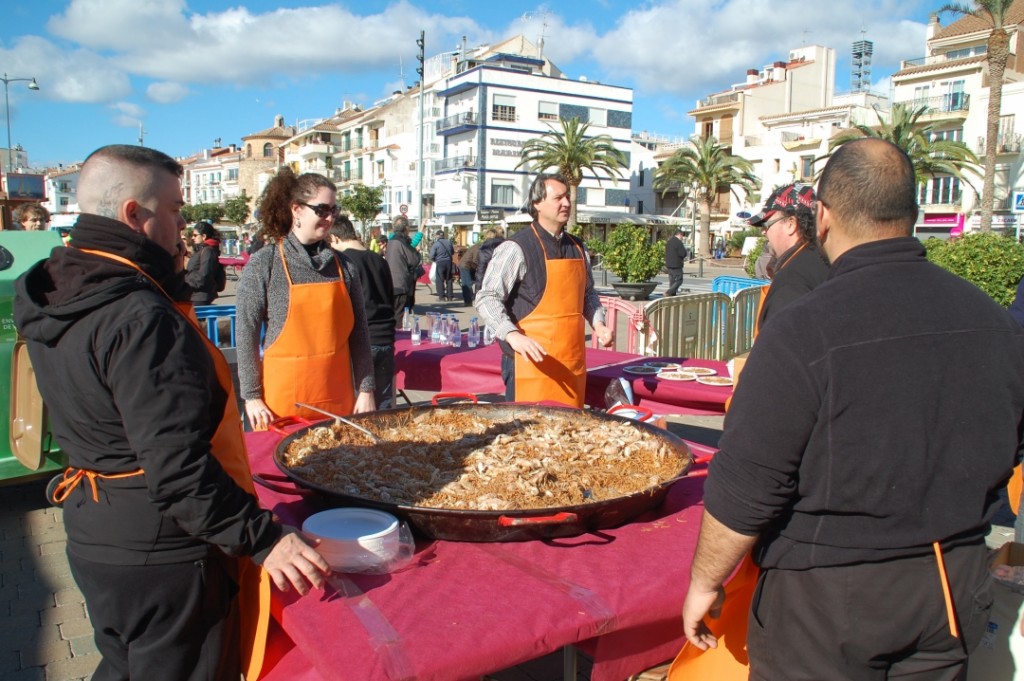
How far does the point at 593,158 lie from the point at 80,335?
173 ft

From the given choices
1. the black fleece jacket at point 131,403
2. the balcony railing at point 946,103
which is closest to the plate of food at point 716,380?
the black fleece jacket at point 131,403

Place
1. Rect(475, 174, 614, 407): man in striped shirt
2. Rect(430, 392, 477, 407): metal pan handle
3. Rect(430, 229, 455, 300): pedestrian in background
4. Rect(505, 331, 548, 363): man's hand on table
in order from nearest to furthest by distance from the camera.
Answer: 1. Rect(430, 392, 477, 407): metal pan handle
2. Rect(505, 331, 548, 363): man's hand on table
3. Rect(475, 174, 614, 407): man in striped shirt
4. Rect(430, 229, 455, 300): pedestrian in background

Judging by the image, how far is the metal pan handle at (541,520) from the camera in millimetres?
1930

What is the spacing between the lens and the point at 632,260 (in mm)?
20125

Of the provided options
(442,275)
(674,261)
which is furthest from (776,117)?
(442,275)

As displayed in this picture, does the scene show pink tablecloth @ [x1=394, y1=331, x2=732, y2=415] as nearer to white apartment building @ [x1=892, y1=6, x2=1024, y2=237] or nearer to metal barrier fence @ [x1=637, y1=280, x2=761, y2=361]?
metal barrier fence @ [x1=637, y1=280, x2=761, y2=361]

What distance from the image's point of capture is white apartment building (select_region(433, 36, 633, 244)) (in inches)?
2333

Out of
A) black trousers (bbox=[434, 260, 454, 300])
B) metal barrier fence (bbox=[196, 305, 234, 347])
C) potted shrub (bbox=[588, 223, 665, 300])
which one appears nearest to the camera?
metal barrier fence (bbox=[196, 305, 234, 347])

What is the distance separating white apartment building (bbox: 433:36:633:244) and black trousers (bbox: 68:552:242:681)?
2162 inches

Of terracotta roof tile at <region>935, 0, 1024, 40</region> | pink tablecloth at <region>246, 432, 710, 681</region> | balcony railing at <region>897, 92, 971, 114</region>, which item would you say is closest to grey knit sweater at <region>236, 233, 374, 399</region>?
pink tablecloth at <region>246, 432, 710, 681</region>

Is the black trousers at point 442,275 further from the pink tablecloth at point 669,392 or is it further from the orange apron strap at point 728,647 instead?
the orange apron strap at point 728,647

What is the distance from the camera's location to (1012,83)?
46.8 metres

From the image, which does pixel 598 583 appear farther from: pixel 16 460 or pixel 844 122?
pixel 844 122

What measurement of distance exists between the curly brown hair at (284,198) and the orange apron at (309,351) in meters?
0.18
